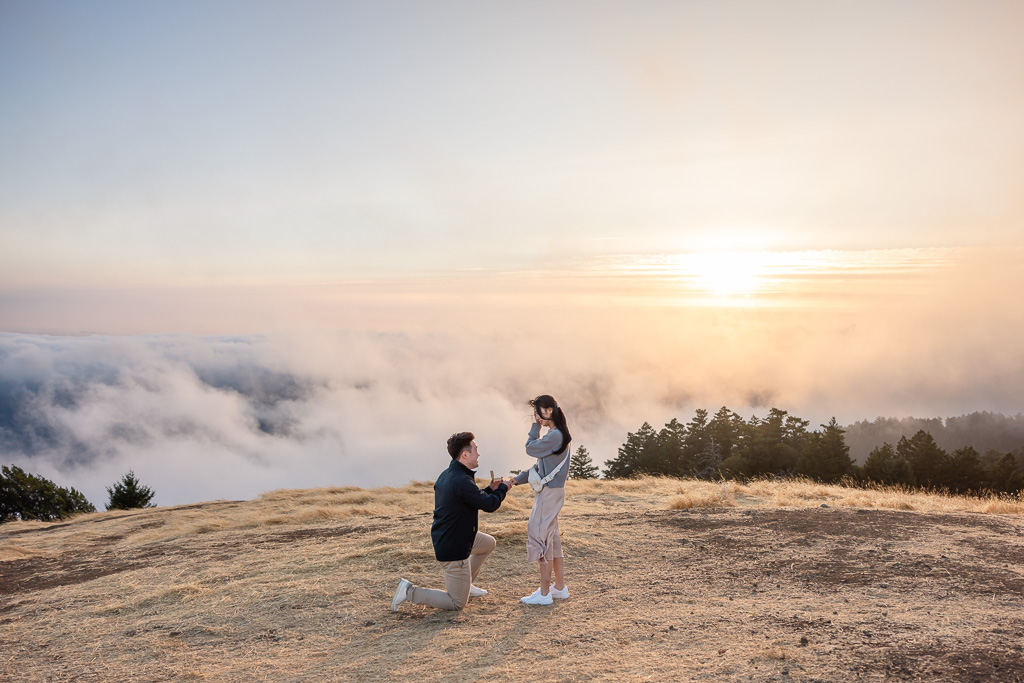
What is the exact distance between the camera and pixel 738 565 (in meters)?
8.87

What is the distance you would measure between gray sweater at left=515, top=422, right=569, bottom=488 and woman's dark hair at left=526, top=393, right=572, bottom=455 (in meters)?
0.06

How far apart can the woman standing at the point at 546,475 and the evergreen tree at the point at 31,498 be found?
37160mm

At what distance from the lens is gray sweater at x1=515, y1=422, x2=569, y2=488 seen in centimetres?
655

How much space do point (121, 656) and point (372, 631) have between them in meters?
2.50

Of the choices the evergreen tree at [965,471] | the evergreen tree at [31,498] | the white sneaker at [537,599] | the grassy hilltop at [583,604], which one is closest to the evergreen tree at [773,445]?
the evergreen tree at [965,471]

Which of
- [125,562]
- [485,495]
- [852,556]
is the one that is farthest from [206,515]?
[852,556]

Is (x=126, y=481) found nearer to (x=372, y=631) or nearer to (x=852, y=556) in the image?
(x=372, y=631)

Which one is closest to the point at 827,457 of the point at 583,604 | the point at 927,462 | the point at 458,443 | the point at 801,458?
the point at 801,458

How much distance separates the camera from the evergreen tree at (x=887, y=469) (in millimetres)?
29547

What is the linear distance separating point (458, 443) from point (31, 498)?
131 feet

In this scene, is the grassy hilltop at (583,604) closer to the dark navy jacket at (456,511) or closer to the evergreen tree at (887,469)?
the dark navy jacket at (456,511)

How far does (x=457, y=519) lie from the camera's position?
681cm

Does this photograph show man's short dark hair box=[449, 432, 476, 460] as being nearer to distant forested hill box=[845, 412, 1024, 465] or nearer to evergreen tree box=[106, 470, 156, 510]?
evergreen tree box=[106, 470, 156, 510]

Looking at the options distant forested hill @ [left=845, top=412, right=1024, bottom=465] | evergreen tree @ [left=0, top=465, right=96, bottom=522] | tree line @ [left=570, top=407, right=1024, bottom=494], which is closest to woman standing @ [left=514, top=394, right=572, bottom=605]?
tree line @ [left=570, top=407, right=1024, bottom=494]
